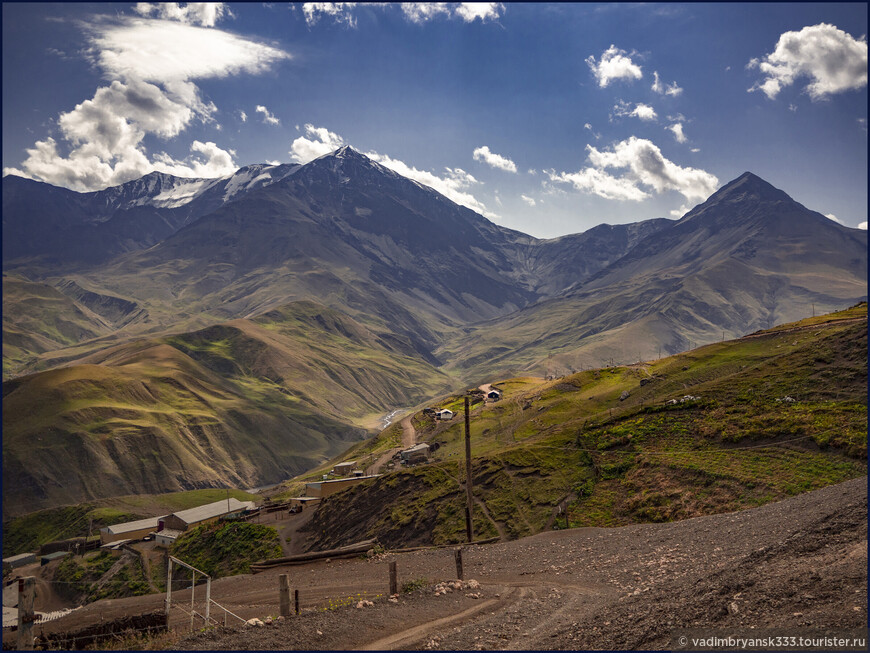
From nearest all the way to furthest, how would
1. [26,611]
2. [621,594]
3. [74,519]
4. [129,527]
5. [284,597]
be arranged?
[26,611] < [284,597] < [621,594] < [129,527] < [74,519]

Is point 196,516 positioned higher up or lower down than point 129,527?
higher up

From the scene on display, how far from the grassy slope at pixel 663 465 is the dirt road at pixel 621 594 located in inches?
326

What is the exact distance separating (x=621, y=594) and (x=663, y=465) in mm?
26063

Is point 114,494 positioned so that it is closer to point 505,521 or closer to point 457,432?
point 457,432

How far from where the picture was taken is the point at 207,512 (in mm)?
101000

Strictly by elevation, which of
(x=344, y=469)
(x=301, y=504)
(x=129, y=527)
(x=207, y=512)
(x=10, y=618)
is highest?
(x=344, y=469)

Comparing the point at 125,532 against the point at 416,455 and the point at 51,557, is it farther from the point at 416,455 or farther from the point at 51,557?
the point at 416,455

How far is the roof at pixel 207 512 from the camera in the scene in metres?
94.6

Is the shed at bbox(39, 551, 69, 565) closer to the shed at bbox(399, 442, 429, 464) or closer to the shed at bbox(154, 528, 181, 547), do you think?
the shed at bbox(154, 528, 181, 547)

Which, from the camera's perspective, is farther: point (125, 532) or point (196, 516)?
point (196, 516)

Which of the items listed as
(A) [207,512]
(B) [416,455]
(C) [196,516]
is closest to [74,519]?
(A) [207,512]

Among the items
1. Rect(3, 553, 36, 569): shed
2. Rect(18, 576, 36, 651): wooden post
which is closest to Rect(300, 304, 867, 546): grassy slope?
Rect(18, 576, 36, 651): wooden post

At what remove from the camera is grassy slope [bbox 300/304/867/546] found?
40.5 meters

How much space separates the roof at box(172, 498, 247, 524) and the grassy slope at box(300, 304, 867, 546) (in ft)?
132
